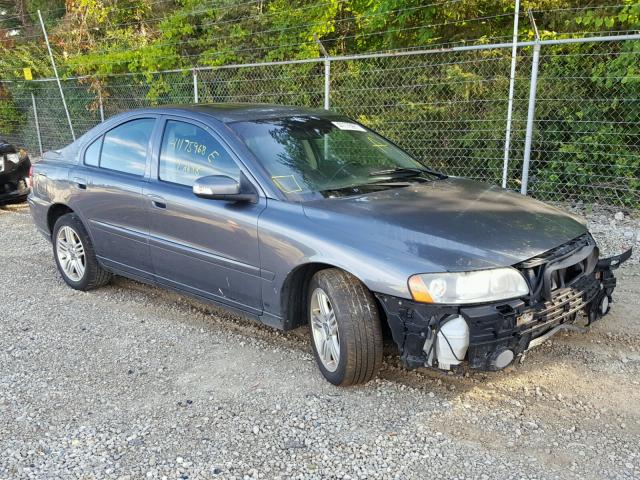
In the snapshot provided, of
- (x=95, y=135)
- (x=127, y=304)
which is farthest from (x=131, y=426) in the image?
(x=95, y=135)

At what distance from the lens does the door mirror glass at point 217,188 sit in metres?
3.66

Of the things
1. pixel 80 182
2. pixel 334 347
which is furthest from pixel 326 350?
pixel 80 182

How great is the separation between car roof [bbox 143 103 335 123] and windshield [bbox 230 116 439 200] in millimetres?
86

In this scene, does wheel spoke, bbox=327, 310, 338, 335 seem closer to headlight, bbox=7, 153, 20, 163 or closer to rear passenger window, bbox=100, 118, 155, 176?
rear passenger window, bbox=100, 118, 155, 176

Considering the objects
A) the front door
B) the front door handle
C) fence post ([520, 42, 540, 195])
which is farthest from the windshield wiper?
fence post ([520, 42, 540, 195])

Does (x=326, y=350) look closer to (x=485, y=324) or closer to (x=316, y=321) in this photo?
(x=316, y=321)

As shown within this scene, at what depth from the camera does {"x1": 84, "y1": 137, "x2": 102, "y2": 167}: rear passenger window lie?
16.6 feet

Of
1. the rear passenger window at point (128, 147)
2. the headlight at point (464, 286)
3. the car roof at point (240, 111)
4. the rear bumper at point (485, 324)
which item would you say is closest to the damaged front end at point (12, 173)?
the rear passenger window at point (128, 147)

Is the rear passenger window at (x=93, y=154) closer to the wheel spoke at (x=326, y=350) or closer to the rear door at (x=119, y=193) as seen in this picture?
the rear door at (x=119, y=193)

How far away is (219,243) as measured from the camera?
3910 mm

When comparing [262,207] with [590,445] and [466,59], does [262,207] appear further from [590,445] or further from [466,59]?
Result: [466,59]

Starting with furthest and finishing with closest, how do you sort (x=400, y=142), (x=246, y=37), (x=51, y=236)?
(x=246, y=37), (x=400, y=142), (x=51, y=236)

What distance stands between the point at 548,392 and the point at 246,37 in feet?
30.6

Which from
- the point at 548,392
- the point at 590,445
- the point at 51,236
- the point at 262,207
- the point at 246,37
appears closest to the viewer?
the point at 590,445
